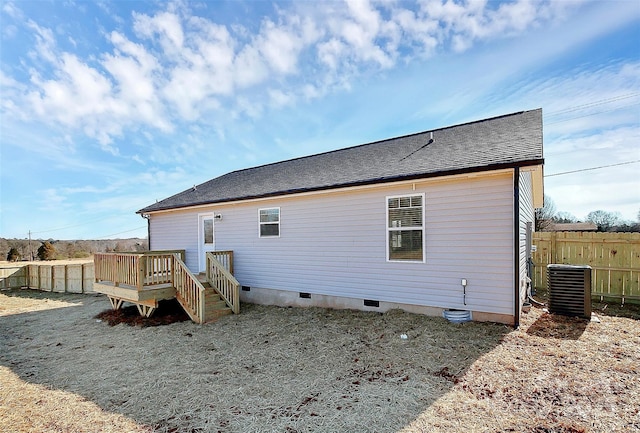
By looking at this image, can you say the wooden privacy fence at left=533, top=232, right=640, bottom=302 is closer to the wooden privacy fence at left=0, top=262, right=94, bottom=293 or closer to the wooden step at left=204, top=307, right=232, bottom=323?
the wooden step at left=204, top=307, right=232, bottom=323

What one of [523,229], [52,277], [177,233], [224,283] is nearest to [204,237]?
[177,233]

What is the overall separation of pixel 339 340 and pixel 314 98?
8.79 m

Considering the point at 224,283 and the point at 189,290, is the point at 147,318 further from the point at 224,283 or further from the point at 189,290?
the point at 224,283

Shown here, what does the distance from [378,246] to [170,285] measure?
5553 mm

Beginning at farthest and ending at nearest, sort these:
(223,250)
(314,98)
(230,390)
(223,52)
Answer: (314,98), (223,250), (223,52), (230,390)

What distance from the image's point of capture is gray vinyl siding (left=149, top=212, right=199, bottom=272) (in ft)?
35.9

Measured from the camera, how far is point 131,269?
315 inches

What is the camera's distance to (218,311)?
783 centimetres

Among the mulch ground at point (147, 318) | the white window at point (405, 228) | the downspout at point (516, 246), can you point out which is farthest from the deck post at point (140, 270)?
the downspout at point (516, 246)

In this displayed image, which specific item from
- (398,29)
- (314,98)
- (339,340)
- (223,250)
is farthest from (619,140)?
(223,250)

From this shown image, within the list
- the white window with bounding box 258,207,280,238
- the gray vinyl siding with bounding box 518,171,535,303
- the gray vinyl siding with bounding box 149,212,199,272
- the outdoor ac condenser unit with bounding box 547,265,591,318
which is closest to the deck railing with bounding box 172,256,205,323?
the white window with bounding box 258,207,280,238

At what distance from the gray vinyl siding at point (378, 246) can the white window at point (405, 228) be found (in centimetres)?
13

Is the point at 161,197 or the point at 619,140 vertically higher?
the point at 619,140

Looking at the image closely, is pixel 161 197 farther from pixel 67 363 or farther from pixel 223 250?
pixel 67 363
